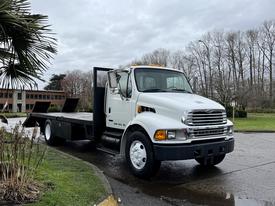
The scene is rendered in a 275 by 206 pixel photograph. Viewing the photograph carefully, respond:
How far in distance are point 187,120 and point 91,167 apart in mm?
2415

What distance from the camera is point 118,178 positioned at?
294 inches

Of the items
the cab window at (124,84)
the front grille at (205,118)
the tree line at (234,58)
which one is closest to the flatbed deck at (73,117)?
the cab window at (124,84)

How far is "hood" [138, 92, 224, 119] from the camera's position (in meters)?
7.32

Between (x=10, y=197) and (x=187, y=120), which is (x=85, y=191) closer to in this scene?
(x=10, y=197)

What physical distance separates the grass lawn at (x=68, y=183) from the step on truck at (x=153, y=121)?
1.11m

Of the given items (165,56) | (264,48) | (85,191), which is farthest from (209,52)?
(85,191)

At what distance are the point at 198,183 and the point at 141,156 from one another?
127 centimetres

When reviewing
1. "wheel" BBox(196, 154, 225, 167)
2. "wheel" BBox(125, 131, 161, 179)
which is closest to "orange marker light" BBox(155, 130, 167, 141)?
"wheel" BBox(125, 131, 161, 179)

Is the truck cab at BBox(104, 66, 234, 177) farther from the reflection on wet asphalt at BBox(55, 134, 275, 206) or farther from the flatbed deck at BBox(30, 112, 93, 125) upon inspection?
the flatbed deck at BBox(30, 112, 93, 125)

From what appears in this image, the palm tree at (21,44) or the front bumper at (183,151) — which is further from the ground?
the palm tree at (21,44)

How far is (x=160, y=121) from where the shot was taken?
7.25 m

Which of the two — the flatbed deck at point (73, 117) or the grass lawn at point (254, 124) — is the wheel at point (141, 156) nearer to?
the flatbed deck at point (73, 117)

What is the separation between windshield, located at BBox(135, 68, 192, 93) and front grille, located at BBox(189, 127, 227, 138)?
61.8 inches

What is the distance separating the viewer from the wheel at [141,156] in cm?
724
